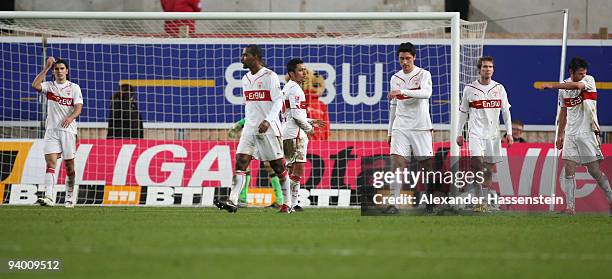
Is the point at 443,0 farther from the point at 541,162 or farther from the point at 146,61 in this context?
the point at 541,162

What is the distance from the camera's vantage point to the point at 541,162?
14.6 m

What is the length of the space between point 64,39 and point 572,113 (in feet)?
29.7

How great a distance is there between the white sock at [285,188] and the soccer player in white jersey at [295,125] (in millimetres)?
32

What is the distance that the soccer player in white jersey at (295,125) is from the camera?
49.6 ft

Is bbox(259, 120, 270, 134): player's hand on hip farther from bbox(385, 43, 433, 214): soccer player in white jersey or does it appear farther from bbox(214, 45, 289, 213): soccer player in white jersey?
bbox(385, 43, 433, 214): soccer player in white jersey

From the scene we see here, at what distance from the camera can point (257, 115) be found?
47.5 ft

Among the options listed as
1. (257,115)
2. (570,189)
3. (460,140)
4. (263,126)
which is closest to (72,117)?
(257,115)

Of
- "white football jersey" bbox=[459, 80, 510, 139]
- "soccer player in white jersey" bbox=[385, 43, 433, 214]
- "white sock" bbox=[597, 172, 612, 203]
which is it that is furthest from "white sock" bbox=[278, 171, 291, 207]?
"white sock" bbox=[597, 172, 612, 203]

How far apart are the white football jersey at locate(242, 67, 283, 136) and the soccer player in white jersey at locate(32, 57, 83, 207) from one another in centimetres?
320

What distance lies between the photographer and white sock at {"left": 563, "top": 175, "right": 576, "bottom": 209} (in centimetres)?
1457

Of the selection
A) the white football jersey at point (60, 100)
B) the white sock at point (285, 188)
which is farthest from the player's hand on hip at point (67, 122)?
the white sock at point (285, 188)

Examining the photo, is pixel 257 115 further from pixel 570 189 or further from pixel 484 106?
pixel 570 189

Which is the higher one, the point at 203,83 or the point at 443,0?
the point at 443,0

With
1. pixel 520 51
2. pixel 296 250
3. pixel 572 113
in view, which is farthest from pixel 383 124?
pixel 296 250
